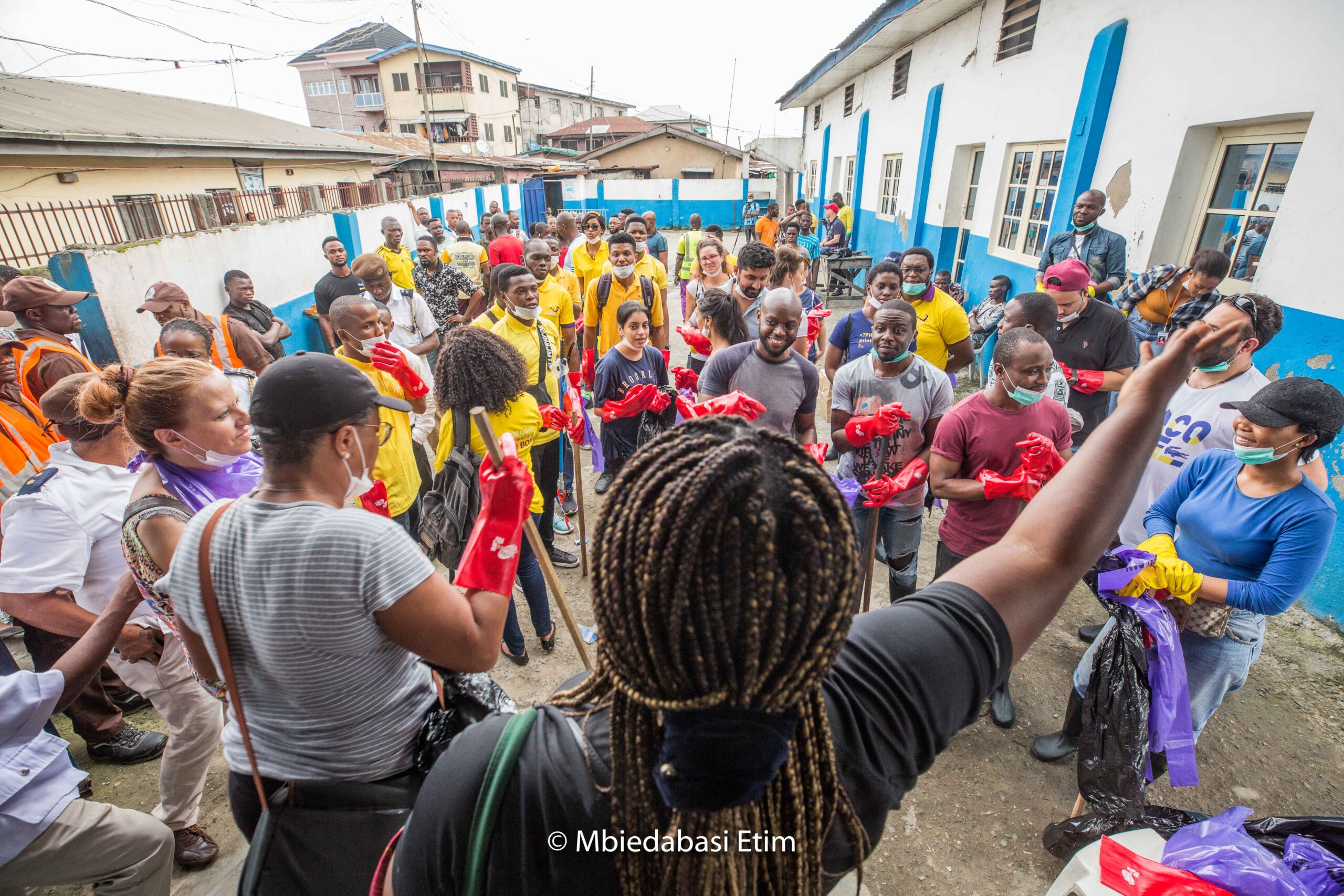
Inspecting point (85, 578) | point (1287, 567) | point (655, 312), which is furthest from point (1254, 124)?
point (85, 578)

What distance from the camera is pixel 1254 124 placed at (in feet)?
14.2

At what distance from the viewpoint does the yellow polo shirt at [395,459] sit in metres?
3.09

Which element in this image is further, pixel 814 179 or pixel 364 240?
pixel 814 179

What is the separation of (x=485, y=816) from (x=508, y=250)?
721 cm

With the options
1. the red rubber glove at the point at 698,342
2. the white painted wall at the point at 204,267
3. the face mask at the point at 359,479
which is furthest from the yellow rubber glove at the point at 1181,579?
the white painted wall at the point at 204,267

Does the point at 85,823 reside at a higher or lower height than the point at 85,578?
lower

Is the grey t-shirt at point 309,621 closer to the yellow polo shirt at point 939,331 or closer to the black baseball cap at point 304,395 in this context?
the black baseball cap at point 304,395

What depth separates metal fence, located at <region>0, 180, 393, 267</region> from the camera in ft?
21.3

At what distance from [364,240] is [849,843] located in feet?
39.2

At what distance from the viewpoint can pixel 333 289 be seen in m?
5.93

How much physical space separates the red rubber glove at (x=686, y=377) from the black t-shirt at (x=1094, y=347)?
7.86 ft

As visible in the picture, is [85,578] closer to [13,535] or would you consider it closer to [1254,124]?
[13,535]

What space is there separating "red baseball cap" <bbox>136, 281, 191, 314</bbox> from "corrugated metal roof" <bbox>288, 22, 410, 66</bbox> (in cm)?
4771

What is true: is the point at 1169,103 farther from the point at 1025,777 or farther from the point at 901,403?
the point at 1025,777
